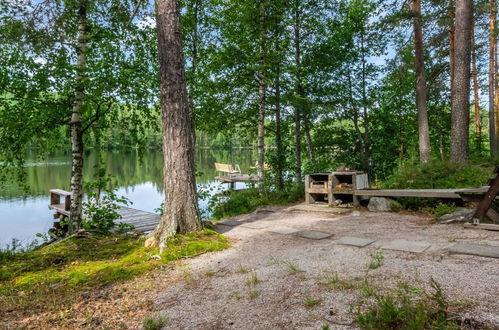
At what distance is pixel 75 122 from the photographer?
6.52 meters

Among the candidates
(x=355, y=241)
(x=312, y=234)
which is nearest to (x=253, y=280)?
(x=355, y=241)

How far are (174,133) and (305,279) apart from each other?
297 centimetres

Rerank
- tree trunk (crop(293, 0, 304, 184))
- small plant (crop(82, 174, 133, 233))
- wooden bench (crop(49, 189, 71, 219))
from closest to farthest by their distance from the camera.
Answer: small plant (crop(82, 174, 133, 233)), wooden bench (crop(49, 189, 71, 219)), tree trunk (crop(293, 0, 304, 184))

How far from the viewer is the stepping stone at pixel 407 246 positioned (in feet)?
13.0

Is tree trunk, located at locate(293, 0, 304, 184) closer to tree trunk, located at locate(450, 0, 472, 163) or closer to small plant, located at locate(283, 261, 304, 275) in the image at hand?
tree trunk, located at locate(450, 0, 472, 163)

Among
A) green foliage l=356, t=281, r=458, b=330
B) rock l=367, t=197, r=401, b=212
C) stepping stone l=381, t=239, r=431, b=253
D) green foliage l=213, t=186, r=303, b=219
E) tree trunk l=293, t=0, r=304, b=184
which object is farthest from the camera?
tree trunk l=293, t=0, r=304, b=184

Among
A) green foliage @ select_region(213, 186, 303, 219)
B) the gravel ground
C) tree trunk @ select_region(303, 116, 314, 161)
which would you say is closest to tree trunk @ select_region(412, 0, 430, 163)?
tree trunk @ select_region(303, 116, 314, 161)

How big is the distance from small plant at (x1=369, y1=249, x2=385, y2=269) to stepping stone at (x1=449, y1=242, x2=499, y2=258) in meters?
0.86

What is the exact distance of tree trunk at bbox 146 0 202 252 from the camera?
15.9 feet

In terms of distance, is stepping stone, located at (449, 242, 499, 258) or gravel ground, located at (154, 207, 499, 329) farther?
stepping stone, located at (449, 242, 499, 258)

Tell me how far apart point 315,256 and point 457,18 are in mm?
8451

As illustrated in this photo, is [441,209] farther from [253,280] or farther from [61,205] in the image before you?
[61,205]

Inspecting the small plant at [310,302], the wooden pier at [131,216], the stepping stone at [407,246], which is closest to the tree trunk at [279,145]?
the wooden pier at [131,216]

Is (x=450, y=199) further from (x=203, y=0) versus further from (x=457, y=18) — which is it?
(x=203, y=0)
